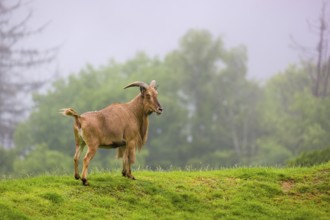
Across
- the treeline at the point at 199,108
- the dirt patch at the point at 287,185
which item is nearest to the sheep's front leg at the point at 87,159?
the dirt patch at the point at 287,185

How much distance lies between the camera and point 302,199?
17.9 metres

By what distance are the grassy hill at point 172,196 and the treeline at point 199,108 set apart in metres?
62.6

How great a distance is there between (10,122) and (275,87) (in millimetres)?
36304

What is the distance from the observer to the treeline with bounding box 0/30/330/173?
289 ft

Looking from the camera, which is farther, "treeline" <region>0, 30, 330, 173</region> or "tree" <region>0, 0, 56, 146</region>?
"tree" <region>0, 0, 56, 146</region>

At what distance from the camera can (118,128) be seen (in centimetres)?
1752

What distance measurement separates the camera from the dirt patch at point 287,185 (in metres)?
18.6

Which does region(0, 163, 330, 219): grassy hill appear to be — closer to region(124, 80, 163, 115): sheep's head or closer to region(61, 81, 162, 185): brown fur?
region(61, 81, 162, 185): brown fur

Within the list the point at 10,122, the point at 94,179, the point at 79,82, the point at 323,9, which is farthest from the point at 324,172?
the point at 79,82

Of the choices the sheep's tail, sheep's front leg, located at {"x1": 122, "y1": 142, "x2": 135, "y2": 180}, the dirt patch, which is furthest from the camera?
the dirt patch

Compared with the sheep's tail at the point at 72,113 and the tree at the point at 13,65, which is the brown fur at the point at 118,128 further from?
the tree at the point at 13,65

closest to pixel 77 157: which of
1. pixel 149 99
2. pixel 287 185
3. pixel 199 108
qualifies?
pixel 149 99

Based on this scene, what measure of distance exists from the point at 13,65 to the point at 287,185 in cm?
7833

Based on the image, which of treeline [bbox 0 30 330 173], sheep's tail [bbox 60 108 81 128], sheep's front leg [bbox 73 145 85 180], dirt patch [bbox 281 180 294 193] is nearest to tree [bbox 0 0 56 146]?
treeline [bbox 0 30 330 173]
